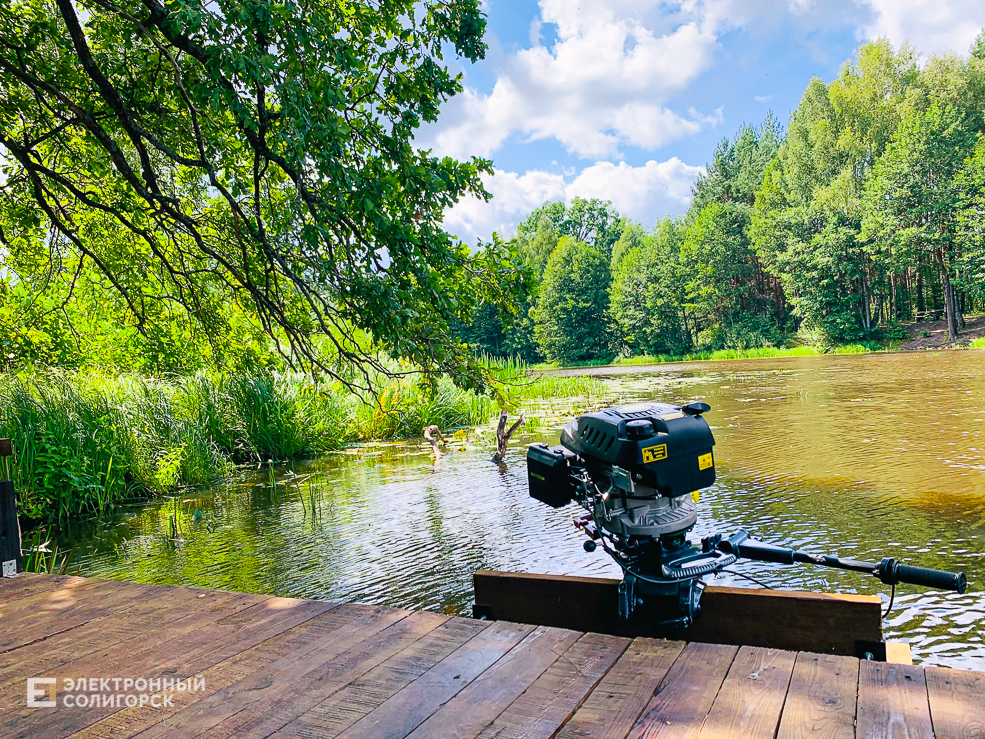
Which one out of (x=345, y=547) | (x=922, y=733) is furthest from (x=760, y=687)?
(x=345, y=547)

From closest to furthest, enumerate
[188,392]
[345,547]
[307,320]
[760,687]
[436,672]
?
[760,687], [436,672], [345,547], [307,320], [188,392]

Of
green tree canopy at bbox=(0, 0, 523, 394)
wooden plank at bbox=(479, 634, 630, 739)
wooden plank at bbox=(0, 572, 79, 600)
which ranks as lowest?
wooden plank at bbox=(0, 572, 79, 600)

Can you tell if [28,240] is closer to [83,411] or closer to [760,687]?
[83,411]

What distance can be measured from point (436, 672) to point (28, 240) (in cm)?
701

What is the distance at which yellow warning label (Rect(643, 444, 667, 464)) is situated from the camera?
207cm

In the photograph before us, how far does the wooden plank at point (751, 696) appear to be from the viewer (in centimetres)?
144

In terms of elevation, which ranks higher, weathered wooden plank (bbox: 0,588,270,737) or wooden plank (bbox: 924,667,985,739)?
wooden plank (bbox: 924,667,985,739)

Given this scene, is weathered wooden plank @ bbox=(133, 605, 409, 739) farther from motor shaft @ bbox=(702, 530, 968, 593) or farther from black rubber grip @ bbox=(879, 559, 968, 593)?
black rubber grip @ bbox=(879, 559, 968, 593)

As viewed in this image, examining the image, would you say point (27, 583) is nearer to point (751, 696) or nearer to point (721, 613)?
point (721, 613)

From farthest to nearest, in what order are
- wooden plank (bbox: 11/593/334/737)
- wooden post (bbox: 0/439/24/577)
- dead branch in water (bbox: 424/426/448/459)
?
1. dead branch in water (bbox: 424/426/448/459)
2. wooden post (bbox: 0/439/24/577)
3. wooden plank (bbox: 11/593/334/737)

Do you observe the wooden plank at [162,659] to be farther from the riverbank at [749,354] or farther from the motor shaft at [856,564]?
the riverbank at [749,354]

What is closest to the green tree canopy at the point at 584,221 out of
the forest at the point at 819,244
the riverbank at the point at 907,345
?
the forest at the point at 819,244

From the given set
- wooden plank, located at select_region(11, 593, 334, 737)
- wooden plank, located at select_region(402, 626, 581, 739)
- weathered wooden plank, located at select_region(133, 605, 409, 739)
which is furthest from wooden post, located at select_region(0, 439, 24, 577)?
wooden plank, located at select_region(402, 626, 581, 739)

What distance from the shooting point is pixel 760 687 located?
1.61 m
